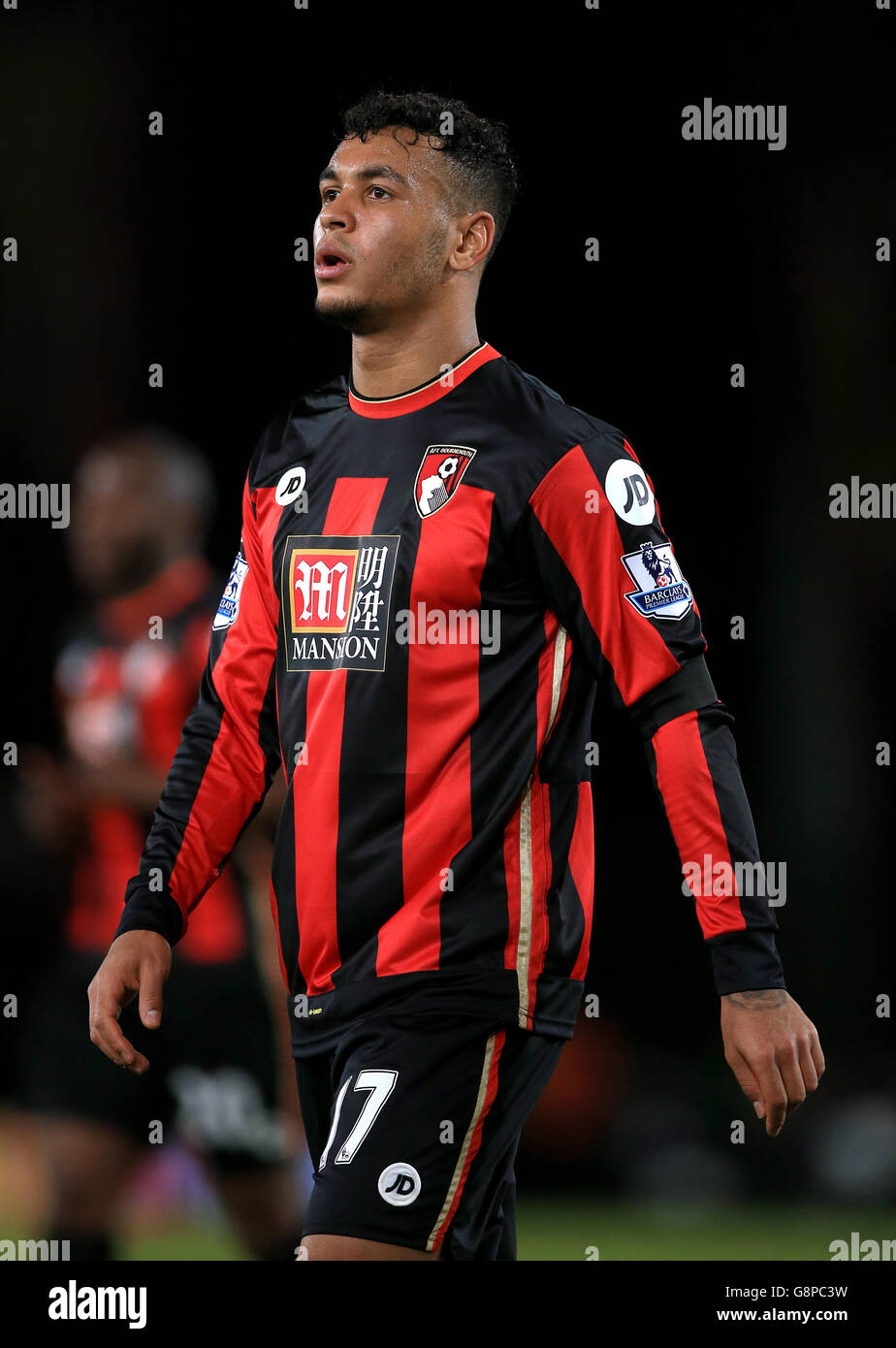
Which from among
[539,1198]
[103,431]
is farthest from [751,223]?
[539,1198]

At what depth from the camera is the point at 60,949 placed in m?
5.24

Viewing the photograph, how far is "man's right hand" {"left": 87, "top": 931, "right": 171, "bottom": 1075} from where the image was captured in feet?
7.90

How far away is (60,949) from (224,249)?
87.0 inches

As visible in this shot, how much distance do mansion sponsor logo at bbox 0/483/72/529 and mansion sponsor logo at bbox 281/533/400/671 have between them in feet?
8.15

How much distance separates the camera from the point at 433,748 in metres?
2.36

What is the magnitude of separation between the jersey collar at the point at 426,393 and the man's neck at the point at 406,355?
10 mm

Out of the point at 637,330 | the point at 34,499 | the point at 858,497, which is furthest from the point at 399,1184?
the point at 637,330

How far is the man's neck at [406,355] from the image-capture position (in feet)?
8.54

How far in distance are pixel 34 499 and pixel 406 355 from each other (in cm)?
257

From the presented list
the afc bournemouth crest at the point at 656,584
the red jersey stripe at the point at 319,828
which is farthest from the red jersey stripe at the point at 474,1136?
the afc bournemouth crest at the point at 656,584

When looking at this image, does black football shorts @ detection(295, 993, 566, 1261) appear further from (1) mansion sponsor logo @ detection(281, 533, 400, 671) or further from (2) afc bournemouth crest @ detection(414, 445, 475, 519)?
(2) afc bournemouth crest @ detection(414, 445, 475, 519)

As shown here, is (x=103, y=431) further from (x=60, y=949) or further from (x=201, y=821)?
(x=201, y=821)

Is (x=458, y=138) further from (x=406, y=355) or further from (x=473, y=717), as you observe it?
(x=473, y=717)
